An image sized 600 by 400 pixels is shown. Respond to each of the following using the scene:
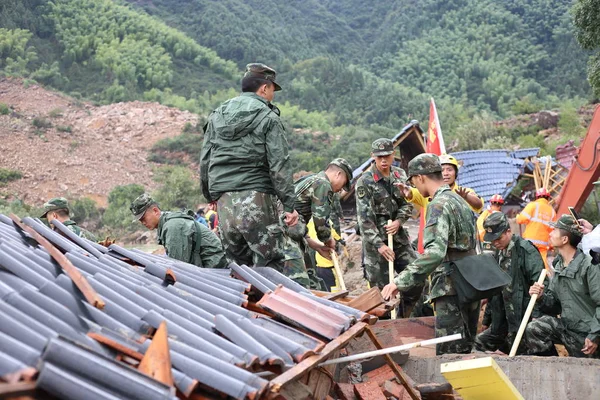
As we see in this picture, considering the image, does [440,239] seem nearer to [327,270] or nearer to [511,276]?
[511,276]

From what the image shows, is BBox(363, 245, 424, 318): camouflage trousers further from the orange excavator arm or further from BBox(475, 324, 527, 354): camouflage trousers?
the orange excavator arm

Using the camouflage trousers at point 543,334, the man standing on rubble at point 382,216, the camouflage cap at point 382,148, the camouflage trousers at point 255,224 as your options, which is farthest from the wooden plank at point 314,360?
the camouflage cap at point 382,148

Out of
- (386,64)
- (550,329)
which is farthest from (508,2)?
(550,329)

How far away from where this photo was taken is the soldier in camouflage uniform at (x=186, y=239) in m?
7.46

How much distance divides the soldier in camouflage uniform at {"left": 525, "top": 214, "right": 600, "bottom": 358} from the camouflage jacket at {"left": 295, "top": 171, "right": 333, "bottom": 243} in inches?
86.0

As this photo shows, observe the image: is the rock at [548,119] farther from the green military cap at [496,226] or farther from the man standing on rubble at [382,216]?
the green military cap at [496,226]

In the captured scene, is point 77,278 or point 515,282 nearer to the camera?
point 77,278

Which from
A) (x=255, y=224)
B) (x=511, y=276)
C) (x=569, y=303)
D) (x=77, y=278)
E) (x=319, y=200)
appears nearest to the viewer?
(x=77, y=278)

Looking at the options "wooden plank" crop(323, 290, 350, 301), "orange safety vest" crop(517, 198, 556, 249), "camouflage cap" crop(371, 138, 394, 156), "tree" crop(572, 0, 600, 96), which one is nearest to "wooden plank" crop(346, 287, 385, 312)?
"wooden plank" crop(323, 290, 350, 301)

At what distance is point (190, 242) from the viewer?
7516 mm

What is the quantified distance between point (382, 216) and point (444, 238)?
265 cm

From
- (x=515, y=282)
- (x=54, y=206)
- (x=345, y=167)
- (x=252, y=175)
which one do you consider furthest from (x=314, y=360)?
(x=54, y=206)

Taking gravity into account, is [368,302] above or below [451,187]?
above

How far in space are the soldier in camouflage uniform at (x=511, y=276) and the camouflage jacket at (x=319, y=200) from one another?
1625mm
